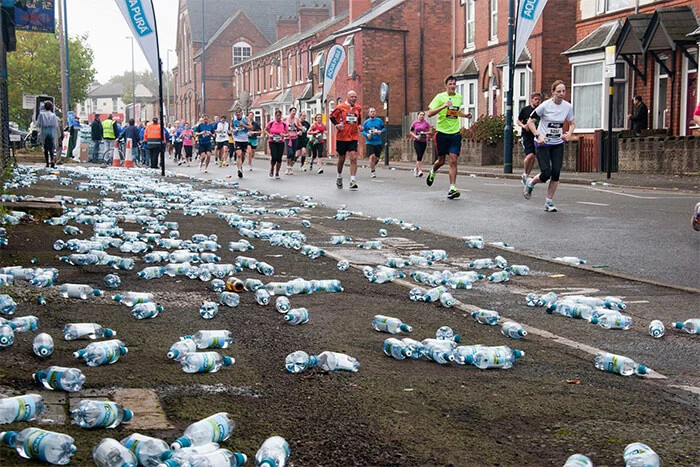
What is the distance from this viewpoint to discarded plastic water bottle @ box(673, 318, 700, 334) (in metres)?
5.59

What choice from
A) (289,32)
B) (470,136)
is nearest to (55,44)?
(289,32)

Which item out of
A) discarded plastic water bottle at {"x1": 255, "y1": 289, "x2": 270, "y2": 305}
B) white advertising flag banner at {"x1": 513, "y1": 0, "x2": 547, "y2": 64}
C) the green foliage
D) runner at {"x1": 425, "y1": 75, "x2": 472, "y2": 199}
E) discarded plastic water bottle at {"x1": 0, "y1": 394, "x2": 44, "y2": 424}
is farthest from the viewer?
the green foliage

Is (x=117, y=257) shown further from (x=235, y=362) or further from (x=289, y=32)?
(x=289, y=32)

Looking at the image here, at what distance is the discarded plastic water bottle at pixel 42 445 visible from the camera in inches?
117

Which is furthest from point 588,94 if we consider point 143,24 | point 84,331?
point 84,331

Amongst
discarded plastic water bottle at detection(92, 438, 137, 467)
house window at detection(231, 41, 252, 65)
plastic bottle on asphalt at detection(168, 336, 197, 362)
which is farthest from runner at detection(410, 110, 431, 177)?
house window at detection(231, 41, 252, 65)

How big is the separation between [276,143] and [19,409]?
22.9m

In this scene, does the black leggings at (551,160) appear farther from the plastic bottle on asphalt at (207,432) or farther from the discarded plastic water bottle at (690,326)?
the plastic bottle on asphalt at (207,432)

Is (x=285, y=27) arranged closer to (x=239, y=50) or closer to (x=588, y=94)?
(x=239, y=50)

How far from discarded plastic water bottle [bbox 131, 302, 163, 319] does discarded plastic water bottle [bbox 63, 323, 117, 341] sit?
18.7 inches

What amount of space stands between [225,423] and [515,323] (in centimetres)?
262

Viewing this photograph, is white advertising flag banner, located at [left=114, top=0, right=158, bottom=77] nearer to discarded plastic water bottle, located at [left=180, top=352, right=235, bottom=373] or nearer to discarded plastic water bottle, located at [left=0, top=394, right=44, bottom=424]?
discarded plastic water bottle, located at [left=180, top=352, right=235, bottom=373]

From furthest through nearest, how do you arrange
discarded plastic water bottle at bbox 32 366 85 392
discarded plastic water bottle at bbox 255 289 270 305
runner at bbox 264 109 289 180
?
runner at bbox 264 109 289 180 → discarded plastic water bottle at bbox 255 289 270 305 → discarded plastic water bottle at bbox 32 366 85 392

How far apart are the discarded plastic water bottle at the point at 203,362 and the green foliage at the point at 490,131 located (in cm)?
2898
